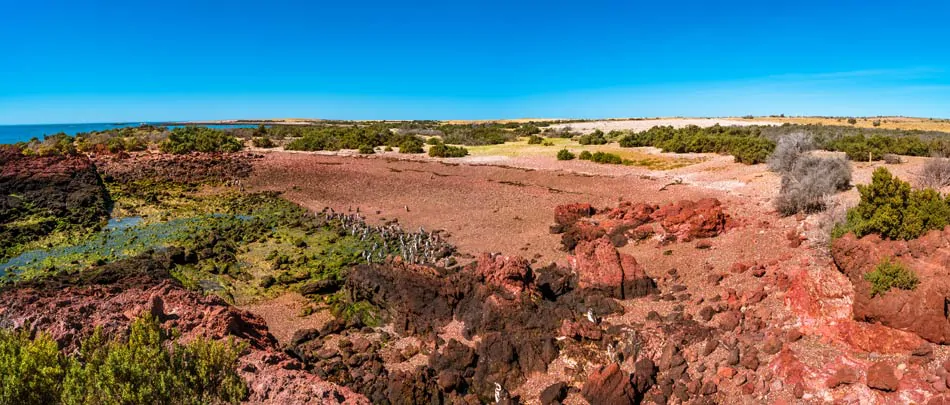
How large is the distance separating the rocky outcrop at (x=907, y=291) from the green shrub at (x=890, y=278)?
0.23ft

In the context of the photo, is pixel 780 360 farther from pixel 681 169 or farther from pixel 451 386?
pixel 681 169

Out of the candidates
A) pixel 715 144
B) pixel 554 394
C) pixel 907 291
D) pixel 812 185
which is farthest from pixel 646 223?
pixel 715 144

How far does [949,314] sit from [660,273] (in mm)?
4946

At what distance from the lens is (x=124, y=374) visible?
432 cm

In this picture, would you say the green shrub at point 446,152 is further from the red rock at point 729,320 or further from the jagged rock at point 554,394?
the jagged rock at point 554,394

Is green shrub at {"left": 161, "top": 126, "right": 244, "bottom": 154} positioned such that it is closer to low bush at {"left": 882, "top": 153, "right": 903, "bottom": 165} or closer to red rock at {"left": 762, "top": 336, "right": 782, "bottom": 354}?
red rock at {"left": 762, "top": 336, "right": 782, "bottom": 354}

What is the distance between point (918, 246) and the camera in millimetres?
7691

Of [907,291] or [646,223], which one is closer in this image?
[907,291]

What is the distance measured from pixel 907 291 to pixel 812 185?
7617mm

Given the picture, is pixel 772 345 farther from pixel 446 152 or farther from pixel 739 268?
pixel 446 152

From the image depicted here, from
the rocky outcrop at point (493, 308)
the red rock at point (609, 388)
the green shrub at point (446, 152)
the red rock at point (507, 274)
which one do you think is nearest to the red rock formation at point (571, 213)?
the rocky outcrop at point (493, 308)

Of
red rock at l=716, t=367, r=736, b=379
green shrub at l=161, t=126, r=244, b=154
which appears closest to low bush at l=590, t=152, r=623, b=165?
red rock at l=716, t=367, r=736, b=379

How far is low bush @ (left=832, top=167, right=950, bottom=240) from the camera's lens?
26.3 ft

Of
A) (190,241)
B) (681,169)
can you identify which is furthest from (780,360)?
(681,169)
